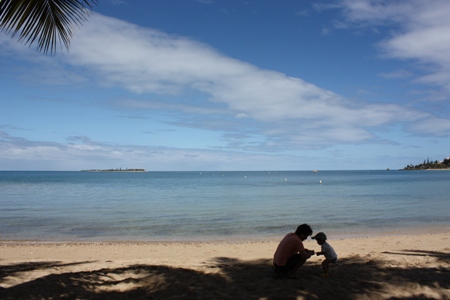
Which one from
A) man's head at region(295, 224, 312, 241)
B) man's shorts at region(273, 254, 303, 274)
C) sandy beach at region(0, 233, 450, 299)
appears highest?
man's head at region(295, 224, 312, 241)

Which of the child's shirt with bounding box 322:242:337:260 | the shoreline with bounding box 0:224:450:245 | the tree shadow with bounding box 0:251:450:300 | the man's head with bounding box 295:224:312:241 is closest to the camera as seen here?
Result: the tree shadow with bounding box 0:251:450:300

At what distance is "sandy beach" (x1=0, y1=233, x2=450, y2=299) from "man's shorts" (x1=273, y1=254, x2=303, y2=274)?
0.20 meters

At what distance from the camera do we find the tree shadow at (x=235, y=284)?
595cm

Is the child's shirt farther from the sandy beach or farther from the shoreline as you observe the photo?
the shoreline

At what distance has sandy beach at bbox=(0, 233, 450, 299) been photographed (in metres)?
6.01

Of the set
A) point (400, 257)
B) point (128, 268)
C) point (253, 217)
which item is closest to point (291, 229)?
point (253, 217)

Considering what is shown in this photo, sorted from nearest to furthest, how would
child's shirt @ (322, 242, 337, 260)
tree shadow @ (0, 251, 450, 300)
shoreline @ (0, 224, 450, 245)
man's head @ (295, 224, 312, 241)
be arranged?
tree shadow @ (0, 251, 450, 300) < man's head @ (295, 224, 312, 241) < child's shirt @ (322, 242, 337, 260) < shoreline @ (0, 224, 450, 245)

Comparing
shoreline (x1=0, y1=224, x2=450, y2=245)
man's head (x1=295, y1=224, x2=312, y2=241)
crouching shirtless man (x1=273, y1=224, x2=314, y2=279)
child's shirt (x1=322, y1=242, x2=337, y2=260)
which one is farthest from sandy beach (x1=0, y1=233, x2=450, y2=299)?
shoreline (x1=0, y1=224, x2=450, y2=245)

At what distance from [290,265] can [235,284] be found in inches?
41.4

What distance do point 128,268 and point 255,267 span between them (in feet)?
8.91

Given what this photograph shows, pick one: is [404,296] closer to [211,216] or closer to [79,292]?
[79,292]

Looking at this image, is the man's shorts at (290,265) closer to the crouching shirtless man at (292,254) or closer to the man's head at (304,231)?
the crouching shirtless man at (292,254)

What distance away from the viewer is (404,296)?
595 cm

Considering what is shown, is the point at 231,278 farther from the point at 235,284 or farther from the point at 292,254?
the point at 292,254
